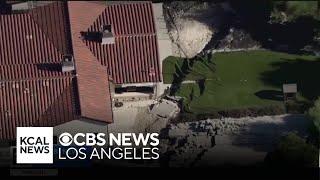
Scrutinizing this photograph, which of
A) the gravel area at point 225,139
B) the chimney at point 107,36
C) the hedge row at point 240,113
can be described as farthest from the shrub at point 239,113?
the chimney at point 107,36

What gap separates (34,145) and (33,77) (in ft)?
21.0

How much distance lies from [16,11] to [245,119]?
27.0 meters

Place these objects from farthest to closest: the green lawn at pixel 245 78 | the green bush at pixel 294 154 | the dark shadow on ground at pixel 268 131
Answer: the green lawn at pixel 245 78 → the dark shadow on ground at pixel 268 131 → the green bush at pixel 294 154

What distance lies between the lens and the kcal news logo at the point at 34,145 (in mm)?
59812

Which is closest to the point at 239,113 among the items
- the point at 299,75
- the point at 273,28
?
the point at 299,75

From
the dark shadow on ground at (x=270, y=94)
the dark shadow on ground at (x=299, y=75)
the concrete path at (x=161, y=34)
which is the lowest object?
the dark shadow on ground at (x=270, y=94)

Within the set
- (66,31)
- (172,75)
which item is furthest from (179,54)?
(66,31)

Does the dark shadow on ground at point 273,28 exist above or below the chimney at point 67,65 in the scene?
above

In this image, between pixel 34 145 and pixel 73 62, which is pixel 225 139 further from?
pixel 34 145

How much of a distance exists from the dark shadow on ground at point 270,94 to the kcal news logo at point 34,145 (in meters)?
20.6

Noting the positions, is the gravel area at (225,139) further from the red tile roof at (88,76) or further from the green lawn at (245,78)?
the red tile roof at (88,76)

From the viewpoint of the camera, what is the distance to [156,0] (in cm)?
7438

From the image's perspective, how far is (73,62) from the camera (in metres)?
62.7

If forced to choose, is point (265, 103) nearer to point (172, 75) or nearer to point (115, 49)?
point (172, 75)
